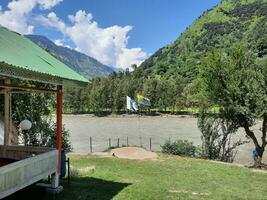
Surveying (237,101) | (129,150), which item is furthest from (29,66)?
(237,101)

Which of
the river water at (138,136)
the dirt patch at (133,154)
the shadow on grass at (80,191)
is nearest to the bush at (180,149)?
the dirt patch at (133,154)

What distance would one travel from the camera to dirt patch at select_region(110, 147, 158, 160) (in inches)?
849

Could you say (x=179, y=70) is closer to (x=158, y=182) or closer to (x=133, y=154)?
(x=133, y=154)

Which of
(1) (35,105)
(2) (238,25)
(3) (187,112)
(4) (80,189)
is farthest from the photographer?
(2) (238,25)

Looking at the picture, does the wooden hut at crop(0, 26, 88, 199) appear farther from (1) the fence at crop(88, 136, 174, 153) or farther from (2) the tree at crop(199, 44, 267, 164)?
(1) the fence at crop(88, 136, 174, 153)

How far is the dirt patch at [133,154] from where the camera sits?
21566 mm

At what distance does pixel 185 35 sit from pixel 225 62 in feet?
574

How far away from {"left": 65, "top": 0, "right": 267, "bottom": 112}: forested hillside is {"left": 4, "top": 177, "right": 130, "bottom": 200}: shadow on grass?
121ft

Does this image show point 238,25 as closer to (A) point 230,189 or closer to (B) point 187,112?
(B) point 187,112

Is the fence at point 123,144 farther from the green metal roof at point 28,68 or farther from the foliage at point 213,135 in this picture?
the green metal roof at point 28,68

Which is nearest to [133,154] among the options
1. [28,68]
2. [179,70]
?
[28,68]

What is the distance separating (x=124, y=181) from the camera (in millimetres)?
14344

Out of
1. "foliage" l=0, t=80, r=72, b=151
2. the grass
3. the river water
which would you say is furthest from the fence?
the grass

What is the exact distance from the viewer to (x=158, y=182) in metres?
14.5
